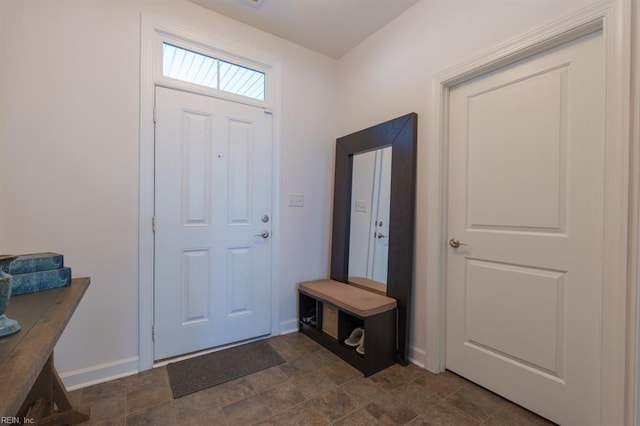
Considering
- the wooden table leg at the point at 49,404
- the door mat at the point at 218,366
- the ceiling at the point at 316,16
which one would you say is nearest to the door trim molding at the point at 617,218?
the ceiling at the point at 316,16

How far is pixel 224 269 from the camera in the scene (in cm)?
227

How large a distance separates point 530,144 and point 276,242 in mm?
1889

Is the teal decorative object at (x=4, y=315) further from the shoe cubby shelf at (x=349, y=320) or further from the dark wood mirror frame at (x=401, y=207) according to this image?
the dark wood mirror frame at (x=401, y=207)

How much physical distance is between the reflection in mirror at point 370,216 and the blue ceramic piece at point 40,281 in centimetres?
191

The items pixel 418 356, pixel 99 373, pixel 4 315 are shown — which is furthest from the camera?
pixel 418 356

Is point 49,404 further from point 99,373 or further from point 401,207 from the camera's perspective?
point 401,207

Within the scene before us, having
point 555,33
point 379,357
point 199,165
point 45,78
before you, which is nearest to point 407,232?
point 379,357

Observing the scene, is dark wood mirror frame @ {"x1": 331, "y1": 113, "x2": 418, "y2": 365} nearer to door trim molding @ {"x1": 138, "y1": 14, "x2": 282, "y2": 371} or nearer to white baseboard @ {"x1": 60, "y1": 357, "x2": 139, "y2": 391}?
door trim molding @ {"x1": 138, "y1": 14, "x2": 282, "y2": 371}

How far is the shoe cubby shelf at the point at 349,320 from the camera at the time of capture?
1.93 metres

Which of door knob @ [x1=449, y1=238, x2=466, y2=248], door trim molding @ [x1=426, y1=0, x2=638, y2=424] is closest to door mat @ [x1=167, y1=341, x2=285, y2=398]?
door knob @ [x1=449, y1=238, x2=466, y2=248]

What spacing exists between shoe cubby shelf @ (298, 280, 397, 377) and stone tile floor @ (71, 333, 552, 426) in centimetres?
11

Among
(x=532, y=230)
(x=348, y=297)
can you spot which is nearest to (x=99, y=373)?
(x=348, y=297)

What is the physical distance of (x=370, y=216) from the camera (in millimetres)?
2439

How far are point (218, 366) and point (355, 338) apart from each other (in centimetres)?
99
